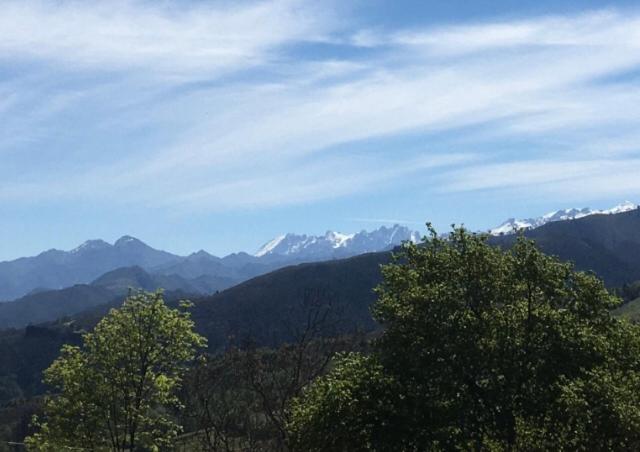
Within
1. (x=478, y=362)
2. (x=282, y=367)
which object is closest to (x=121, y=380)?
(x=282, y=367)

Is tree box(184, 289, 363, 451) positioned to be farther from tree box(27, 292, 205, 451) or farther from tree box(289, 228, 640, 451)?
tree box(27, 292, 205, 451)

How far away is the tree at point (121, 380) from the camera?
4969 centimetres

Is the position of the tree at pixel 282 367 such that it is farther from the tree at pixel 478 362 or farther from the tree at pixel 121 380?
the tree at pixel 121 380

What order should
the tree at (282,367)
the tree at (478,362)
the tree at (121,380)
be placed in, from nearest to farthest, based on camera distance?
the tree at (478,362)
the tree at (282,367)
the tree at (121,380)

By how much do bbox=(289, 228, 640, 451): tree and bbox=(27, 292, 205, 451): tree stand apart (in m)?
14.5

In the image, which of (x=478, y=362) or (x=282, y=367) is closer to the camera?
(x=478, y=362)

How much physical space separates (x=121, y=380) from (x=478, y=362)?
91.6 feet

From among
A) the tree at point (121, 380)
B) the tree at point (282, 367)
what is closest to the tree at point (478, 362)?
the tree at point (282, 367)

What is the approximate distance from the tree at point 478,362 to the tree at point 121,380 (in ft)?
47.6

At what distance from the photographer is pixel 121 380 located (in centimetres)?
5109

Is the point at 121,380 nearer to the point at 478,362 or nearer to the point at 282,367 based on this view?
the point at 282,367

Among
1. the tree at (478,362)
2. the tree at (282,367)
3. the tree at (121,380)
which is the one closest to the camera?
the tree at (478,362)

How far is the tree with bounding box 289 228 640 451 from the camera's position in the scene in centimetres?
3594

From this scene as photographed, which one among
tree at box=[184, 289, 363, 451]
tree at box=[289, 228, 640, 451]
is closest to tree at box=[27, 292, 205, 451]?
tree at box=[184, 289, 363, 451]
